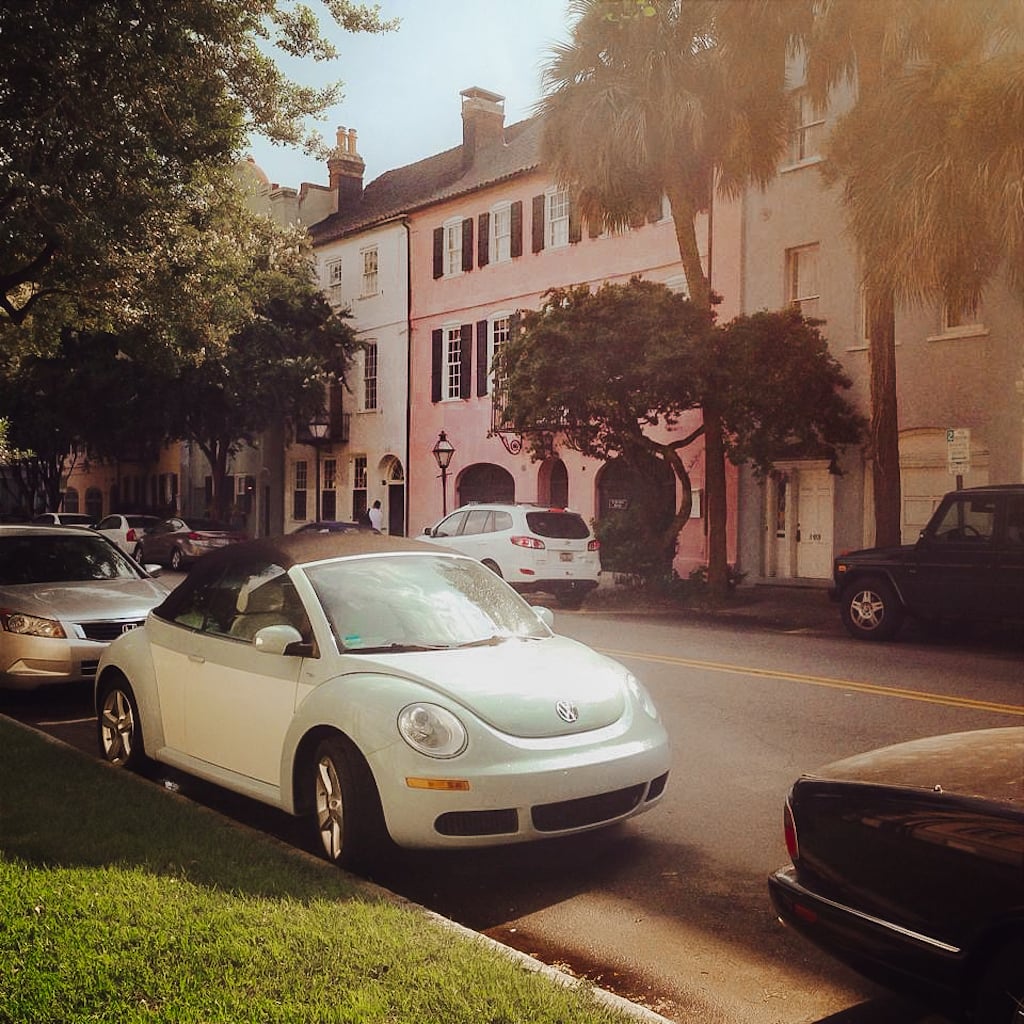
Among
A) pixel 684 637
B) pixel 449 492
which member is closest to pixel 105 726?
pixel 684 637

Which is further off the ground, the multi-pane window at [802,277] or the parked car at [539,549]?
the multi-pane window at [802,277]

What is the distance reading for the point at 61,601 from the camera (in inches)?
392

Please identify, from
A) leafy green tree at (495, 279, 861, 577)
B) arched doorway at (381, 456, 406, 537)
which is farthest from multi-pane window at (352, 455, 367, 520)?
leafy green tree at (495, 279, 861, 577)

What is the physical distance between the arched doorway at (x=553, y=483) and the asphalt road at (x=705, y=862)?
1991 centimetres

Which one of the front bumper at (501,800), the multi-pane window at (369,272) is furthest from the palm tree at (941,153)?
the multi-pane window at (369,272)

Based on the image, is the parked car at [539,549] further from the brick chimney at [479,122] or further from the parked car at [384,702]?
the brick chimney at [479,122]

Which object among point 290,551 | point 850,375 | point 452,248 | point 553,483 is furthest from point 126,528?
point 290,551

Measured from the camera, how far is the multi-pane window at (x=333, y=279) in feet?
136

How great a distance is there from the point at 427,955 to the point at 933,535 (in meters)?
12.0

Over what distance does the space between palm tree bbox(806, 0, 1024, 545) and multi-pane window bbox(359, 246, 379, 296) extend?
77.5 feet

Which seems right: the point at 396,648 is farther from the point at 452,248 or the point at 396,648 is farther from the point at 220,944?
the point at 452,248

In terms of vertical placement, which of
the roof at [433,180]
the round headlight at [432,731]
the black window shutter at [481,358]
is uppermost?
the roof at [433,180]

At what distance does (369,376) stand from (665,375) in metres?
Answer: 20.8

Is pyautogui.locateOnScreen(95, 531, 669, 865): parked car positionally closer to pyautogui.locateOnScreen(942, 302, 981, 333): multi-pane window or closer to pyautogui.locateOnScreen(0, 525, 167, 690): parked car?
pyautogui.locateOnScreen(0, 525, 167, 690): parked car
